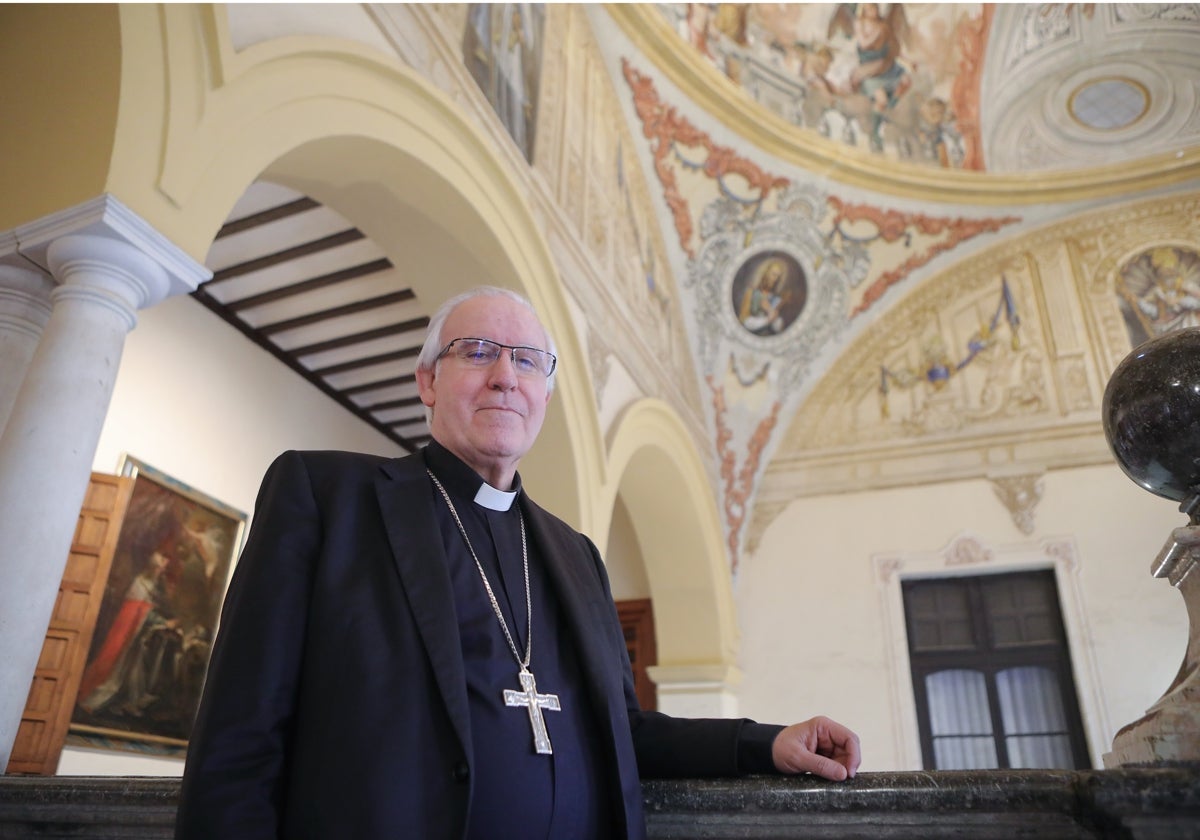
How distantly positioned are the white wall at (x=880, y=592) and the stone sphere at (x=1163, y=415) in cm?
846

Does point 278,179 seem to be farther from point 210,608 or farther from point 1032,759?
point 1032,759

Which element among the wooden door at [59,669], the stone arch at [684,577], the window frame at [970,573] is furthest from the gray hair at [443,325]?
the window frame at [970,573]

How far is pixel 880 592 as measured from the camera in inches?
406

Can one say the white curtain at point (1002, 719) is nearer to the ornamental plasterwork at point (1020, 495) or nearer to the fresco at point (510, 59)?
the ornamental plasterwork at point (1020, 495)

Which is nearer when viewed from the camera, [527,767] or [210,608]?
[527,767]

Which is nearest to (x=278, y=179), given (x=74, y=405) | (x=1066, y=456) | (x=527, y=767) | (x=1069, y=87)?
(x=74, y=405)

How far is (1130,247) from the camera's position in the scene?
35.4 ft

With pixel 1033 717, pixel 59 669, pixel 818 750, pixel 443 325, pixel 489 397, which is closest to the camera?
pixel 818 750

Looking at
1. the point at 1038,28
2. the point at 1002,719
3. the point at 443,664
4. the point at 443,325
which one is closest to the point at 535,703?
the point at 443,664

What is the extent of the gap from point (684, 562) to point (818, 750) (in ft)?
26.3

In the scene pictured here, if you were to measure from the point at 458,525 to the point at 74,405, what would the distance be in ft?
5.84

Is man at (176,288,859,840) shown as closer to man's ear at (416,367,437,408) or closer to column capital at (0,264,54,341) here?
man's ear at (416,367,437,408)

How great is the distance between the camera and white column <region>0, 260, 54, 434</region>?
10.3 ft

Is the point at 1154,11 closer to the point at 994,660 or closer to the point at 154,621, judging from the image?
the point at 994,660
